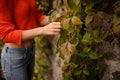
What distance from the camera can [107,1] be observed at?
1.92 metres

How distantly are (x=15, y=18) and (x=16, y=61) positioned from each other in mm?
322

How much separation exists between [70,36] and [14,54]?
492 mm

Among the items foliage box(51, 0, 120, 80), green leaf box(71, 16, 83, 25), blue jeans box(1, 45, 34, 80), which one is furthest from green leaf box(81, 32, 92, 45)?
blue jeans box(1, 45, 34, 80)

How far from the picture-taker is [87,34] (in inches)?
79.1

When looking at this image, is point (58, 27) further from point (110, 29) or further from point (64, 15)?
point (110, 29)

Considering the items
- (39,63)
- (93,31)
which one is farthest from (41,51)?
(93,31)

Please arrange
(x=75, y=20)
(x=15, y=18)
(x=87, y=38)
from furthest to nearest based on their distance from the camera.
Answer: (x=15, y=18) → (x=87, y=38) → (x=75, y=20)

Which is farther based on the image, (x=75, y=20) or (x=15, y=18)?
(x=15, y=18)

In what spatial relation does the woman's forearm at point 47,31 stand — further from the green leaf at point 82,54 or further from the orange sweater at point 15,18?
the green leaf at point 82,54

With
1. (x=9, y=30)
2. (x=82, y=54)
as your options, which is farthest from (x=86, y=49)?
(x=9, y=30)

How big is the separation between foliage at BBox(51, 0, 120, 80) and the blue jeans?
0.36m

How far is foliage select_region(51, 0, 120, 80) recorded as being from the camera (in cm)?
188

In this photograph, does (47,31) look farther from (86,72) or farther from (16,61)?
(16,61)

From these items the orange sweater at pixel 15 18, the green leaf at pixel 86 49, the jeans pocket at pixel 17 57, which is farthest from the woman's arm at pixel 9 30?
the green leaf at pixel 86 49
